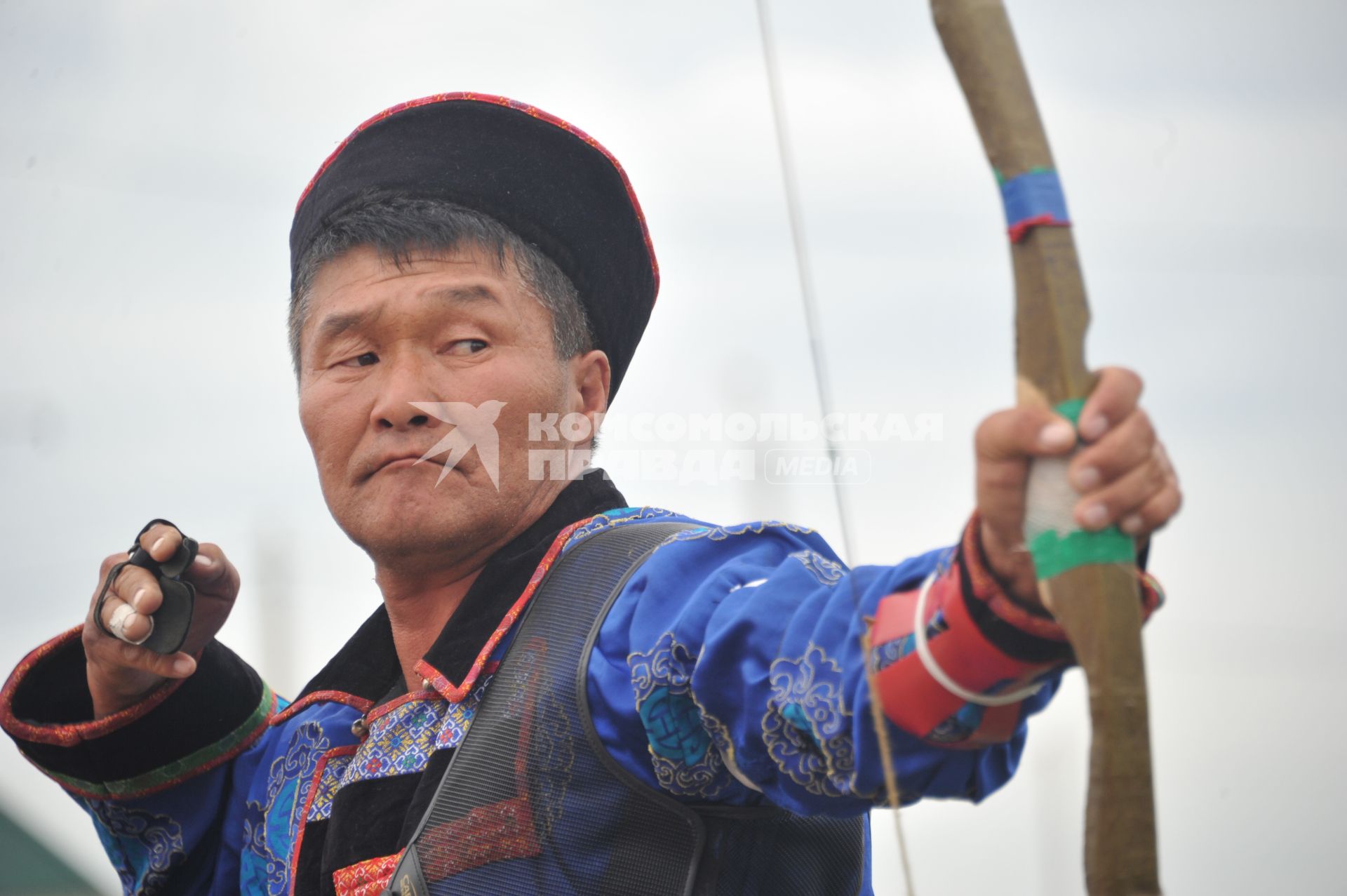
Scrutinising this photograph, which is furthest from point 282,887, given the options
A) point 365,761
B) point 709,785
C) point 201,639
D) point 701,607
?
point 701,607

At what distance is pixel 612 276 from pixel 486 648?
0.76 meters

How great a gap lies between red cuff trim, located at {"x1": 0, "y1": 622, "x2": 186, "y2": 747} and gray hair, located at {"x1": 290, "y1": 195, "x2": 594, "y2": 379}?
66 cm

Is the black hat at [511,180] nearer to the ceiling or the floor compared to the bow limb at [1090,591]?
nearer to the ceiling

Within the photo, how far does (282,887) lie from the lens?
185 cm

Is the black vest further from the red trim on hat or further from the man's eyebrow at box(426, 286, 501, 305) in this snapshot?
the red trim on hat

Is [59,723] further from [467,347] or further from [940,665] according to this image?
[940,665]

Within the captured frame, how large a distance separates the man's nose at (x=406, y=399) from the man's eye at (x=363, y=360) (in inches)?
3.2

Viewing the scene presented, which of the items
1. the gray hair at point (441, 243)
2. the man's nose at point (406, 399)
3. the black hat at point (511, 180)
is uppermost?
the black hat at point (511, 180)

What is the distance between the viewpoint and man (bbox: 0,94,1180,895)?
1.11 m

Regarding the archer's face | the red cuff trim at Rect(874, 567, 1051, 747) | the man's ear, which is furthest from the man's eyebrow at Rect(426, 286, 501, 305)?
the red cuff trim at Rect(874, 567, 1051, 747)

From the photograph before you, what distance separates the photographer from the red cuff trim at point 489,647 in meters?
1.66

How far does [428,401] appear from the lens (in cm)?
182

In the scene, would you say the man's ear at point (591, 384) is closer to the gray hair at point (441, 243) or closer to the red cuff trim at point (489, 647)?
the gray hair at point (441, 243)

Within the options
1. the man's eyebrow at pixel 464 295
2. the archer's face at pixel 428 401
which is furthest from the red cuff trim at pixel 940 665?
the man's eyebrow at pixel 464 295
